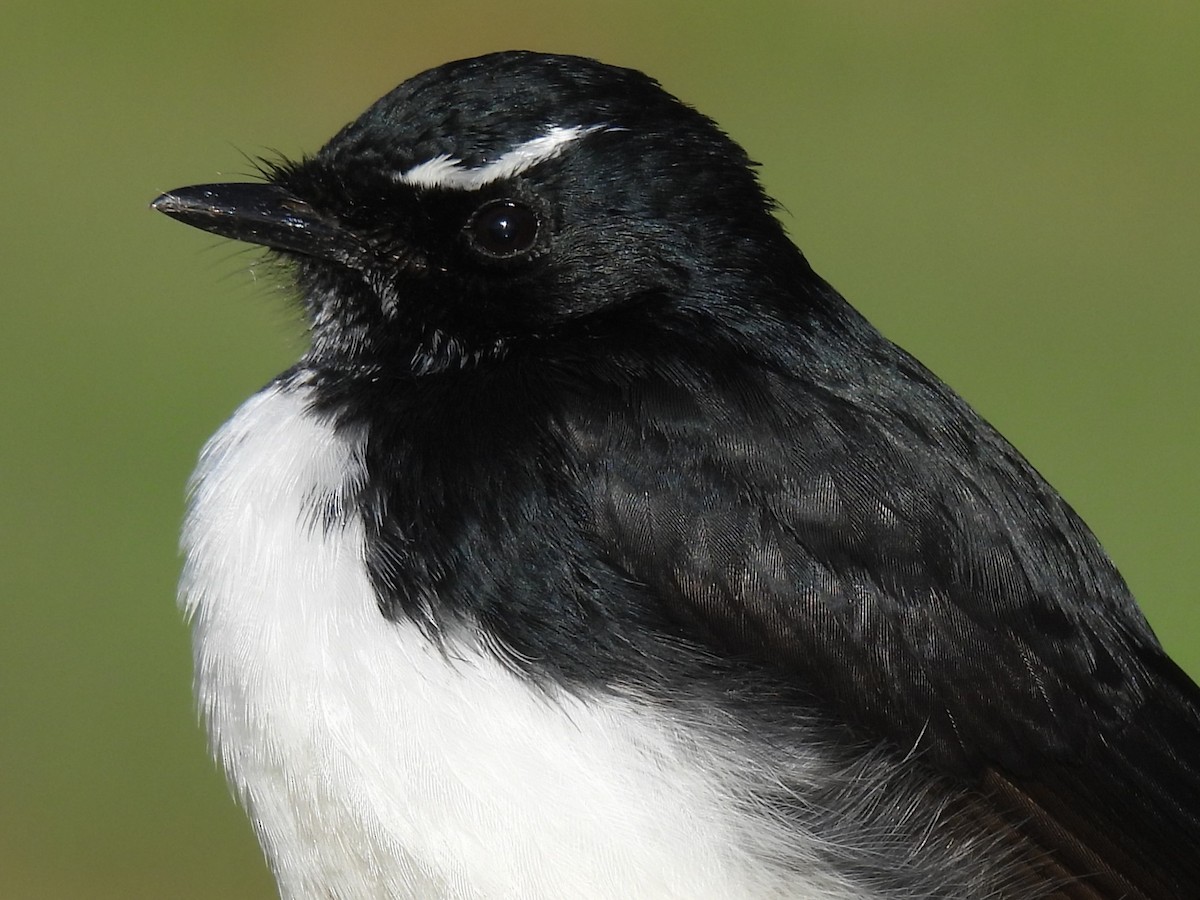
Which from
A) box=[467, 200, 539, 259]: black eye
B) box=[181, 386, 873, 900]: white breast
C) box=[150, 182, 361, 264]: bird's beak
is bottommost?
box=[181, 386, 873, 900]: white breast

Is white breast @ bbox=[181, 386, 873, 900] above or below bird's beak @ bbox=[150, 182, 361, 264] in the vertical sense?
below

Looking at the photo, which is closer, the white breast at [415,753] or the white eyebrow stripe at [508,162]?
the white breast at [415,753]

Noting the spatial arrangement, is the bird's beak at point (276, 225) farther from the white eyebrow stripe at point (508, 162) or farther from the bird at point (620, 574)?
the white eyebrow stripe at point (508, 162)

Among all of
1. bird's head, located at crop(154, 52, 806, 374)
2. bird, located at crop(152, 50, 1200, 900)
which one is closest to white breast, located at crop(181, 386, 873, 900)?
bird, located at crop(152, 50, 1200, 900)

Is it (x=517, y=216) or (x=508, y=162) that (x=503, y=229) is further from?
(x=508, y=162)

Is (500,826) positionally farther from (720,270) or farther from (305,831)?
(720,270)

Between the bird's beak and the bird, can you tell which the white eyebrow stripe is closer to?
the bird

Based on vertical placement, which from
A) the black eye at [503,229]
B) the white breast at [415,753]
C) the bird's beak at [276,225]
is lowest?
the white breast at [415,753]

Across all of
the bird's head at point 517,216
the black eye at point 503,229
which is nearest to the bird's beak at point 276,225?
the bird's head at point 517,216

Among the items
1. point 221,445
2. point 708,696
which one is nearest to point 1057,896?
point 708,696
